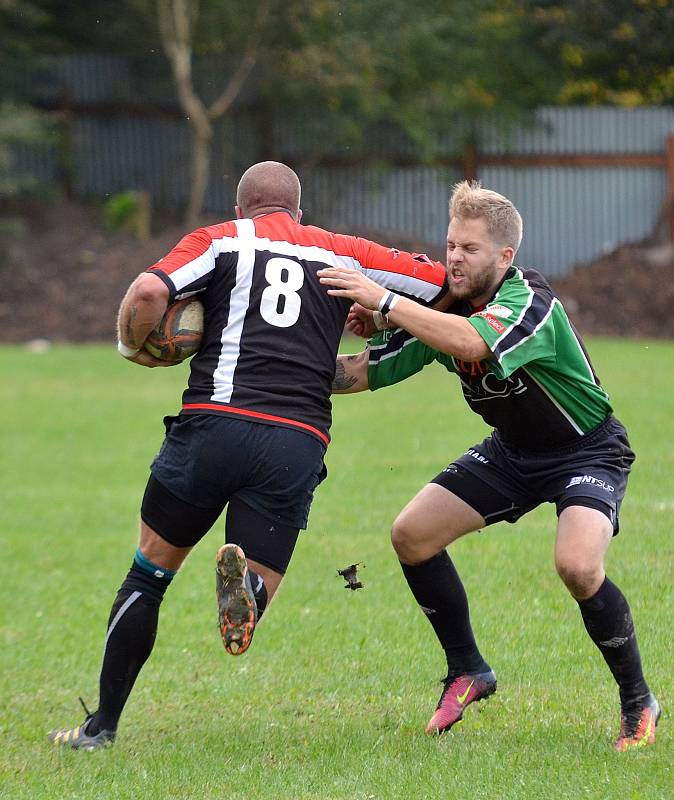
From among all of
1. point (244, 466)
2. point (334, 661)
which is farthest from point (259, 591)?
point (334, 661)

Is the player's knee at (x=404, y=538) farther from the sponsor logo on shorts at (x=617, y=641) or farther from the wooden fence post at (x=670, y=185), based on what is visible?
the wooden fence post at (x=670, y=185)

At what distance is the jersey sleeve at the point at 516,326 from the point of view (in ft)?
15.4

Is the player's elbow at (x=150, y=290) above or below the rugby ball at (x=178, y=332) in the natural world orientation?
above

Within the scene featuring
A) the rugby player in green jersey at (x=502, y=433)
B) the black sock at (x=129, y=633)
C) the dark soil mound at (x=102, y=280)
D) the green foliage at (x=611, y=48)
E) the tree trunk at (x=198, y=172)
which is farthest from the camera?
the tree trunk at (x=198, y=172)

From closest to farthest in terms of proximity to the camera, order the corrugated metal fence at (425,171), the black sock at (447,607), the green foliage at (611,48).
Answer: the black sock at (447,607) < the green foliage at (611,48) < the corrugated metal fence at (425,171)

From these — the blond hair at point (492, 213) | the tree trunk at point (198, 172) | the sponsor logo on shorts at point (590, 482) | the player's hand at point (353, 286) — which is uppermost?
the blond hair at point (492, 213)

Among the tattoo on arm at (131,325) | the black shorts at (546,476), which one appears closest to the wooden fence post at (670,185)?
the black shorts at (546,476)

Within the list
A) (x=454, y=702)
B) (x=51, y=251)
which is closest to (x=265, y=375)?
A: (x=454, y=702)

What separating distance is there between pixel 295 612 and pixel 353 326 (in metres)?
2.62

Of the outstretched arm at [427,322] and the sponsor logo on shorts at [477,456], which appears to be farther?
the sponsor logo on shorts at [477,456]

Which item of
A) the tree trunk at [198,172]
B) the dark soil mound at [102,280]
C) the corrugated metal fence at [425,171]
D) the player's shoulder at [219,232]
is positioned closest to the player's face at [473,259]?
the player's shoulder at [219,232]

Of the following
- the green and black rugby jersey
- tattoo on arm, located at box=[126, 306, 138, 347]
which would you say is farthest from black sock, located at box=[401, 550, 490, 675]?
tattoo on arm, located at box=[126, 306, 138, 347]

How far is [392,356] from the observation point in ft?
17.6

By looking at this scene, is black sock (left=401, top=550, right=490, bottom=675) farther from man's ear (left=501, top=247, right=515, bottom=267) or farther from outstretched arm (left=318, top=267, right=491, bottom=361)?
man's ear (left=501, top=247, right=515, bottom=267)
